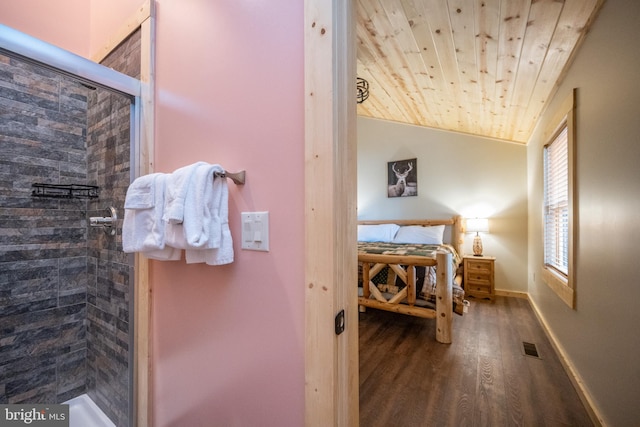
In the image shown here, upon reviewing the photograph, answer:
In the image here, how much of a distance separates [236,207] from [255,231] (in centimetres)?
12

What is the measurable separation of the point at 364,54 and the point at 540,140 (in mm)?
Answer: 2274

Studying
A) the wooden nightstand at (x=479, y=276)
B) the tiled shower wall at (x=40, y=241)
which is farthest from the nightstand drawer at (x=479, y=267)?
the tiled shower wall at (x=40, y=241)

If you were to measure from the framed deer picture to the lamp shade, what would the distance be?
99 cm

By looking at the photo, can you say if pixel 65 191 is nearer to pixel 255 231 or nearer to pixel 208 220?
pixel 208 220

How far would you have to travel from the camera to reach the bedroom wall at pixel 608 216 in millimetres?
1171

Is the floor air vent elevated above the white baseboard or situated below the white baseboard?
below

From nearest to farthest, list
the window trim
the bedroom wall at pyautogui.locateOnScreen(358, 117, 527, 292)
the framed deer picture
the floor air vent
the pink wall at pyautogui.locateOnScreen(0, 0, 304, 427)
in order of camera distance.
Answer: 1. the pink wall at pyautogui.locateOnScreen(0, 0, 304, 427)
2. the window trim
3. the floor air vent
4. the bedroom wall at pyautogui.locateOnScreen(358, 117, 527, 292)
5. the framed deer picture

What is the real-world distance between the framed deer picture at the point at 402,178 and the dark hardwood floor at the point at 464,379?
241cm

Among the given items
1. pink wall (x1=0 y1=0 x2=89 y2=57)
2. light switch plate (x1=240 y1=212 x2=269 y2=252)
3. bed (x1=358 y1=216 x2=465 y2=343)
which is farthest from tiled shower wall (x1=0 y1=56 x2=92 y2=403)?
bed (x1=358 y1=216 x2=465 y2=343)

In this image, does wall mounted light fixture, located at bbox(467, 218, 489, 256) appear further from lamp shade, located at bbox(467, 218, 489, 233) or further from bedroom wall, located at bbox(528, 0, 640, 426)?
bedroom wall, located at bbox(528, 0, 640, 426)

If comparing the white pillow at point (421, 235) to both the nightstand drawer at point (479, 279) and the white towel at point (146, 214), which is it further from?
the white towel at point (146, 214)

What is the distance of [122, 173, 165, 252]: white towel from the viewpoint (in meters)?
0.87

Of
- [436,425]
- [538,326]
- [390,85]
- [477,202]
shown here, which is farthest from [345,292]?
[477,202]

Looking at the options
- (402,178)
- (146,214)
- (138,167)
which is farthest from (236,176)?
(402,178)
